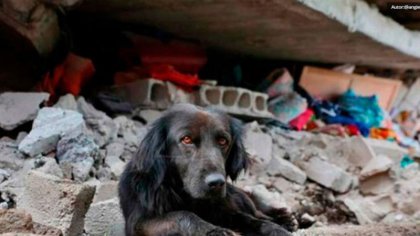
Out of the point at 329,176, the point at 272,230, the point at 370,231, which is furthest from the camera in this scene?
the point at 329,176

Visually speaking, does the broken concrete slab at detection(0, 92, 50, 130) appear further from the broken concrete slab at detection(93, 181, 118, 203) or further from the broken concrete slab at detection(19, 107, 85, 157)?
the broken concrete slab at detection(93, 181, 118, 203)

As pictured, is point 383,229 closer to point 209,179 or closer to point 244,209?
point 244,209

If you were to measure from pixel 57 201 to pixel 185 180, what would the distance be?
62 cm

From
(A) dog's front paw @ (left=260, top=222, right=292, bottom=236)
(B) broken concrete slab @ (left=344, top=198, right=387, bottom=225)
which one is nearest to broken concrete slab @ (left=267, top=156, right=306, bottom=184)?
(B) broken concrete slab @ (left=344, top=198, right=387, bottom=225)

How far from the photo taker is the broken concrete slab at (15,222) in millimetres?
2350

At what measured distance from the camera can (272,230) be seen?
9.32 feet

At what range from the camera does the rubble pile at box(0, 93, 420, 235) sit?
112 inches

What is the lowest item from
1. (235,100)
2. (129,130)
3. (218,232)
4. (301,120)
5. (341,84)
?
(301,120)

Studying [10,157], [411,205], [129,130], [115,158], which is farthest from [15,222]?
[411,205]

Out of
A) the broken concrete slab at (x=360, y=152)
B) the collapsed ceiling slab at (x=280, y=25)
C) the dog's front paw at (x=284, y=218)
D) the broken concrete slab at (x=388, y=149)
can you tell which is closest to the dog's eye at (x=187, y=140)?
the dog's front paw at (x=284, y=218)

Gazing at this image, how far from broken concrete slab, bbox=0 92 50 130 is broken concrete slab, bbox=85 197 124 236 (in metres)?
1.23

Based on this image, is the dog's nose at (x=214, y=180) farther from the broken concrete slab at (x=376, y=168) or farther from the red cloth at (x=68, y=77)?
the broken concrete slab at (x=376, y=168)

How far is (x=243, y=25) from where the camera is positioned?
5621 millimetres

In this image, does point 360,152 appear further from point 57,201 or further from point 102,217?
point 57,201
